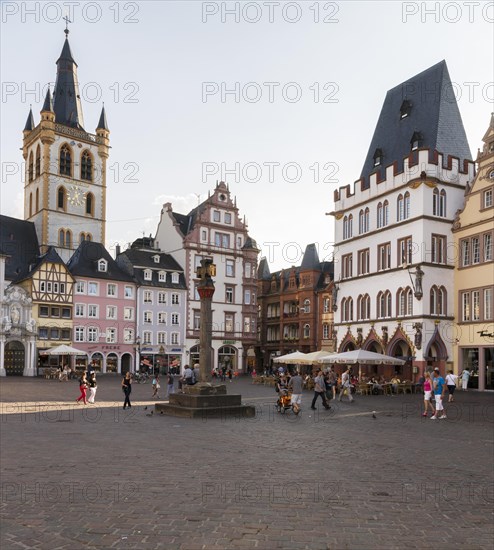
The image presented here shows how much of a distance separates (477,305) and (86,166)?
55323 mm

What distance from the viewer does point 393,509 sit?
9.12 m

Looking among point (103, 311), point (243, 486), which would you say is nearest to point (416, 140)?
point (103, 311)

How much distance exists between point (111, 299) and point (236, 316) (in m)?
15.2

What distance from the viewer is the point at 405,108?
52688 millimetres

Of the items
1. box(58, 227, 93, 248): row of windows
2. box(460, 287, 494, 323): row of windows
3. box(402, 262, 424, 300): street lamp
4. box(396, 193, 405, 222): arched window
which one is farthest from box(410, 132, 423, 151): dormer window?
box(58, 227, 93, 248): row of windows

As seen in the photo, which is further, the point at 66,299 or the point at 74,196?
the point at 74,196

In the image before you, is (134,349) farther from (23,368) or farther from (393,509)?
(393,509)

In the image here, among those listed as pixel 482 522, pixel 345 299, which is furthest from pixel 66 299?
pixel 482 522

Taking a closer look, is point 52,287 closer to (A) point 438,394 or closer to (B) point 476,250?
(B) point 476,250

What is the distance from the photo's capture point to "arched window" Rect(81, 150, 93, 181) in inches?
3258

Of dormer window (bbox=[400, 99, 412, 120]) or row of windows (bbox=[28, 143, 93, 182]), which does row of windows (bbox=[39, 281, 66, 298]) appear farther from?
dormer window (bbox=[400, 99, 412, 120])

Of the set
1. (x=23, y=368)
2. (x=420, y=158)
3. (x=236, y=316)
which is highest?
(x=420, y=158)

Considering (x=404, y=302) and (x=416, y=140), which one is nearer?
(x=404, y=302)

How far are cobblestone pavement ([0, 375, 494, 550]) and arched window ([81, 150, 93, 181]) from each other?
6665cm
